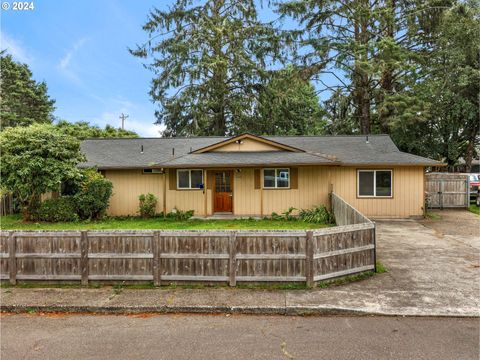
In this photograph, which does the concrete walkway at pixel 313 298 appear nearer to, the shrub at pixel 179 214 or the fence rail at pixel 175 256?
the fence rail at pixel 175 256

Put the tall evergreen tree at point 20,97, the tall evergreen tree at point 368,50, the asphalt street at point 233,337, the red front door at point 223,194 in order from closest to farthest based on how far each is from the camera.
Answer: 1. the asphalt street at point 233,337
2. the red front door at point 223,194
3. the tall evergreen tree at point 368,50
4. the tall evergreen tree at point 20,97

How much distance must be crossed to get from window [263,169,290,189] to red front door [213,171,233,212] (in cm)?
170

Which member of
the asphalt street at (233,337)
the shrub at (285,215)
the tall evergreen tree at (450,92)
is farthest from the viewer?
the tall evergreen tree at (450,92)

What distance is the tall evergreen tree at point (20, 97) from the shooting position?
3628 centimetres

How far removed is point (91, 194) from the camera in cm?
1356

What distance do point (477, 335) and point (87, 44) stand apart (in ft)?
63.2

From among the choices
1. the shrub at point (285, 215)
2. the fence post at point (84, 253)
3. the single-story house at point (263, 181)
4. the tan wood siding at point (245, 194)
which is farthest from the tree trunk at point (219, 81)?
the fence post at point (84, 253)

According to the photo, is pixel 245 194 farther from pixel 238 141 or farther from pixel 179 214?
pixel 179 214

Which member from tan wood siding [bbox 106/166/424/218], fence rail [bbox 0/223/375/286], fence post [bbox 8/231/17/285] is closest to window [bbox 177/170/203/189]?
tan wood siding [bbox 106/166/424/218]

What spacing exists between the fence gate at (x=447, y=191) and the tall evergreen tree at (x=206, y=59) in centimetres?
1588

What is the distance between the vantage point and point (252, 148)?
15062 mm

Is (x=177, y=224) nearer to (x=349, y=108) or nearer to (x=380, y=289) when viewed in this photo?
(x=380, y=289)

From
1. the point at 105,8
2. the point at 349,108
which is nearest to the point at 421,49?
the point at 349,108

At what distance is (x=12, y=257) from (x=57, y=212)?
7848 mm
